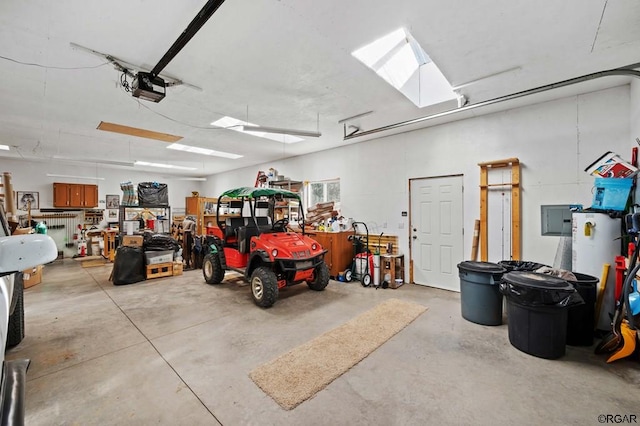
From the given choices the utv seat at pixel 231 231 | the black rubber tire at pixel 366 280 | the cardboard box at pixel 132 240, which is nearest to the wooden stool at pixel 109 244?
the cardboard box at pixel 132 240

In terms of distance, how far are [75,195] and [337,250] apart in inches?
372

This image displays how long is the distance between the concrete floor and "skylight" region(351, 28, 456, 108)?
124 inches

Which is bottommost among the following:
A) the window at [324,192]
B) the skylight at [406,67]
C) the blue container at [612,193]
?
the blue container at [612,193]

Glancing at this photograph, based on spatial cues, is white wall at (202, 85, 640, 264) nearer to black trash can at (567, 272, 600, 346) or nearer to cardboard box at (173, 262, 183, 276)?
black trash can at (567, 272, 600, 346)

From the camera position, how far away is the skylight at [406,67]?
2840 millimetres

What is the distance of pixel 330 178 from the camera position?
6.79 meters

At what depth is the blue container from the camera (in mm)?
2928

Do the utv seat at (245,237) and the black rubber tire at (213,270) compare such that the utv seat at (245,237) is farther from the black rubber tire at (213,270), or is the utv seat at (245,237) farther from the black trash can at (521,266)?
the black trash can at (521,266)

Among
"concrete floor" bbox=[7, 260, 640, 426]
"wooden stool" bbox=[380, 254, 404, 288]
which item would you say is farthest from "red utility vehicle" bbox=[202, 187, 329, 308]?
"wooden stool" bbox=[380, 254, 404, 288]

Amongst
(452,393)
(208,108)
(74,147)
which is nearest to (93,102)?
(208,108)

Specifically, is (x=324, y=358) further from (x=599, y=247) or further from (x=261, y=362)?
(x=599, y=247)

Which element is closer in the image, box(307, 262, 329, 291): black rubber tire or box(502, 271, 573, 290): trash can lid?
box(502, 271, 573, 290): trash can lid

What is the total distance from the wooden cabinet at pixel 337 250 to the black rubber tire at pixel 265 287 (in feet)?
6.18

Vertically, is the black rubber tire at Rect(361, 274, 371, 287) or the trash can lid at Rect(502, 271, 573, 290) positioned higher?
the trash can lid at Rect(502, 271, 573, 290)
